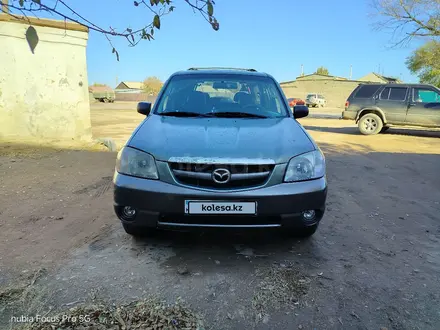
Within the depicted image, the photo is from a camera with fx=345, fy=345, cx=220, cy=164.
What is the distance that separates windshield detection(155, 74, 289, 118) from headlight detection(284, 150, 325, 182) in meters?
0.99

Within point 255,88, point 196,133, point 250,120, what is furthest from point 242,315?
point 255,88

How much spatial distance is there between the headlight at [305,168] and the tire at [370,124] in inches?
423

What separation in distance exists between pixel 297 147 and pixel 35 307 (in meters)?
2.16

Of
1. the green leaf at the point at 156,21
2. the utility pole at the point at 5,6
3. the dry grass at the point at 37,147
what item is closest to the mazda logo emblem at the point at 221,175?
the green leaf at the point at 156,21

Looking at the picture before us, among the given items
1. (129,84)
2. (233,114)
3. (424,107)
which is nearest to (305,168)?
(233,114)

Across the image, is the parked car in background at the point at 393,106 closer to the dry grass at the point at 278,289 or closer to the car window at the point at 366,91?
the car window at the point at 366,91

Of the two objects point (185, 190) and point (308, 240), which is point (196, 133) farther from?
point (308, 240)

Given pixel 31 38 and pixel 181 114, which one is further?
pixel 181 114

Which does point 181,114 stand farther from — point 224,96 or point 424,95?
point 424,95

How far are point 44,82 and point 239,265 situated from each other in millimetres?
6993

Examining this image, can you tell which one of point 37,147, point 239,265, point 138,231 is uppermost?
point 138,231

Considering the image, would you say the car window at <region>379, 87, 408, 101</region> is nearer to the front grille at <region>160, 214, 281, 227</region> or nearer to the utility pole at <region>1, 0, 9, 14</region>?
the front grille at <region>160, 214, 281, 227</region>

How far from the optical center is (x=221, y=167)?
2.55 meters

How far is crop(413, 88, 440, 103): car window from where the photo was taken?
11688 millimetres
